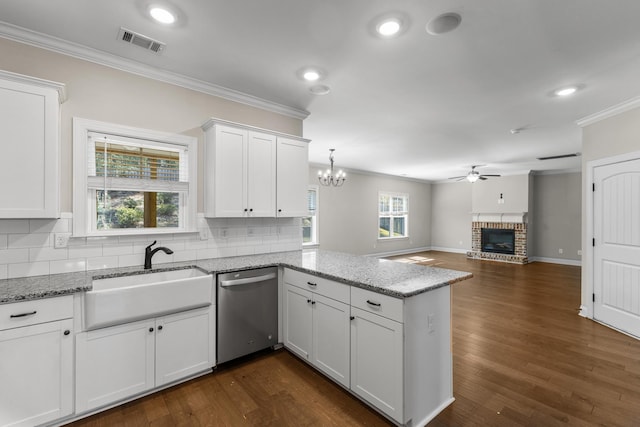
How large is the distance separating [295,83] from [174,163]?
1.53 m

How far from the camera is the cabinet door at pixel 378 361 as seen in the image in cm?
185

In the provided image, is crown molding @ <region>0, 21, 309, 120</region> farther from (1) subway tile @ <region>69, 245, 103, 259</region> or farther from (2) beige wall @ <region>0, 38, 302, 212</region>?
(1) subway tile @ <region>69, 245, 103, 259</region>

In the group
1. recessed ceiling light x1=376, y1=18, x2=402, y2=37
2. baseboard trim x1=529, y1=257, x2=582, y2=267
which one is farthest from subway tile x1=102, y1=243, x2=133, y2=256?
baseboard trim x1=529, y1=257, x2=582, y2=267

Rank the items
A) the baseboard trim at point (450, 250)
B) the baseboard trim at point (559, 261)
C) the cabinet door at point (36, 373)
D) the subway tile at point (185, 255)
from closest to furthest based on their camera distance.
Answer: the cabinet door at point (36, 373) < the subway tile at point (185, 255) < the baseboard trim at point (559, 261) < the baseboard trim at point (450, 250)

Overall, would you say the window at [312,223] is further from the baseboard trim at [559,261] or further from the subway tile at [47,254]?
the baseboard trim at [559,261]

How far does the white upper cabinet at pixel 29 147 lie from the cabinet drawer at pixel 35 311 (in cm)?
65

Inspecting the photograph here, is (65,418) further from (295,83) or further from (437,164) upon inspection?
(437,164)

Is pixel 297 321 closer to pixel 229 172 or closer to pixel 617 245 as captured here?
pixel 229 172

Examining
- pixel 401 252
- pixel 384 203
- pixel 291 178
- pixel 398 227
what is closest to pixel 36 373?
pixel 291 178

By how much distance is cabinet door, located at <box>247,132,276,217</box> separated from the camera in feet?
10.5

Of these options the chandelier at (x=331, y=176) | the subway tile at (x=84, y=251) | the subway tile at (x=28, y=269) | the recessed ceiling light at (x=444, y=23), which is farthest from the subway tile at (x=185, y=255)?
the chandelier at (x=331, y=176)

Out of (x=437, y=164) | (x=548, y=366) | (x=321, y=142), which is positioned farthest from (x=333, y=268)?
(x=437, y=164)

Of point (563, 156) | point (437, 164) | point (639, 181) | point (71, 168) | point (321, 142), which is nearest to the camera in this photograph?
point (71, 168)

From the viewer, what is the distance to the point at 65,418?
195 centimetres
